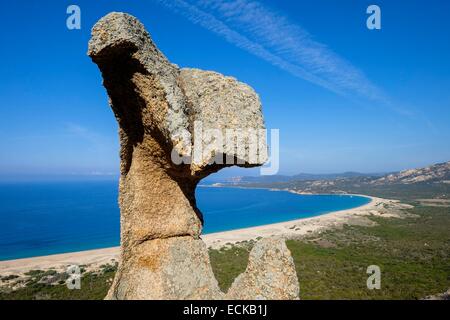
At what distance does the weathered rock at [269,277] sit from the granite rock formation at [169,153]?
2cm

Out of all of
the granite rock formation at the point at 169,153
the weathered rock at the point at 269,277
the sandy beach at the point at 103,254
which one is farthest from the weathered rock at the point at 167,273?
the sandy beach at the point at 103,254

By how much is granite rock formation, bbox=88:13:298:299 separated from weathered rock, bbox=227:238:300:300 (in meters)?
0.02

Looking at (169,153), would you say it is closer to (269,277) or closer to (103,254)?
(269,277)

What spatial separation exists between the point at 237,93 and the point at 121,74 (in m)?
2.05

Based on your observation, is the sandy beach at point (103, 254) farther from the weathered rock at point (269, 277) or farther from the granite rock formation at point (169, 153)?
the weathered rock at point (269, 277)

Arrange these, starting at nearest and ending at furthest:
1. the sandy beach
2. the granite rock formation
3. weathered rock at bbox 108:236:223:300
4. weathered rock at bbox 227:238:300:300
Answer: the granite rock formation < weathered rock at bbox 227:238:300:300 < weathered rock at bbox 108:236:223:300 < the sandy beach

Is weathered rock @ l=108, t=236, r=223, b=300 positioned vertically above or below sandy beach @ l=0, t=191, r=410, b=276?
above

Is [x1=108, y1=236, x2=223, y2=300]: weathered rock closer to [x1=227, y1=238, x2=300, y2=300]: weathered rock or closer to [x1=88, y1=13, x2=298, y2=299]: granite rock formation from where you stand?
[x1=88, y1=13, x2=298, y2=299]: granite rock formation

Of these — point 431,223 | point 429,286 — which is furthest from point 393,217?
point 429,286

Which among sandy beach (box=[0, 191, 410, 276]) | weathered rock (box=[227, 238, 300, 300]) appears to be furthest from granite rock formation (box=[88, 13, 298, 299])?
sandy beach (box=[0, 191, 410, 276])

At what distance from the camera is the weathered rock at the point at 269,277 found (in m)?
5.95

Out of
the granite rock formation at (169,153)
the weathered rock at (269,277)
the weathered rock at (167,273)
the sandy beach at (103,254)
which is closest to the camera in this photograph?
the granite rock formation at (169,153)

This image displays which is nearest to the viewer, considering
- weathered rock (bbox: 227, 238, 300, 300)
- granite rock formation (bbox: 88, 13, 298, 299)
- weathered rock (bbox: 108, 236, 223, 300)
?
granite rock formation (bbox: 88, 13, 298, 299)

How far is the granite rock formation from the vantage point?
216 inches
